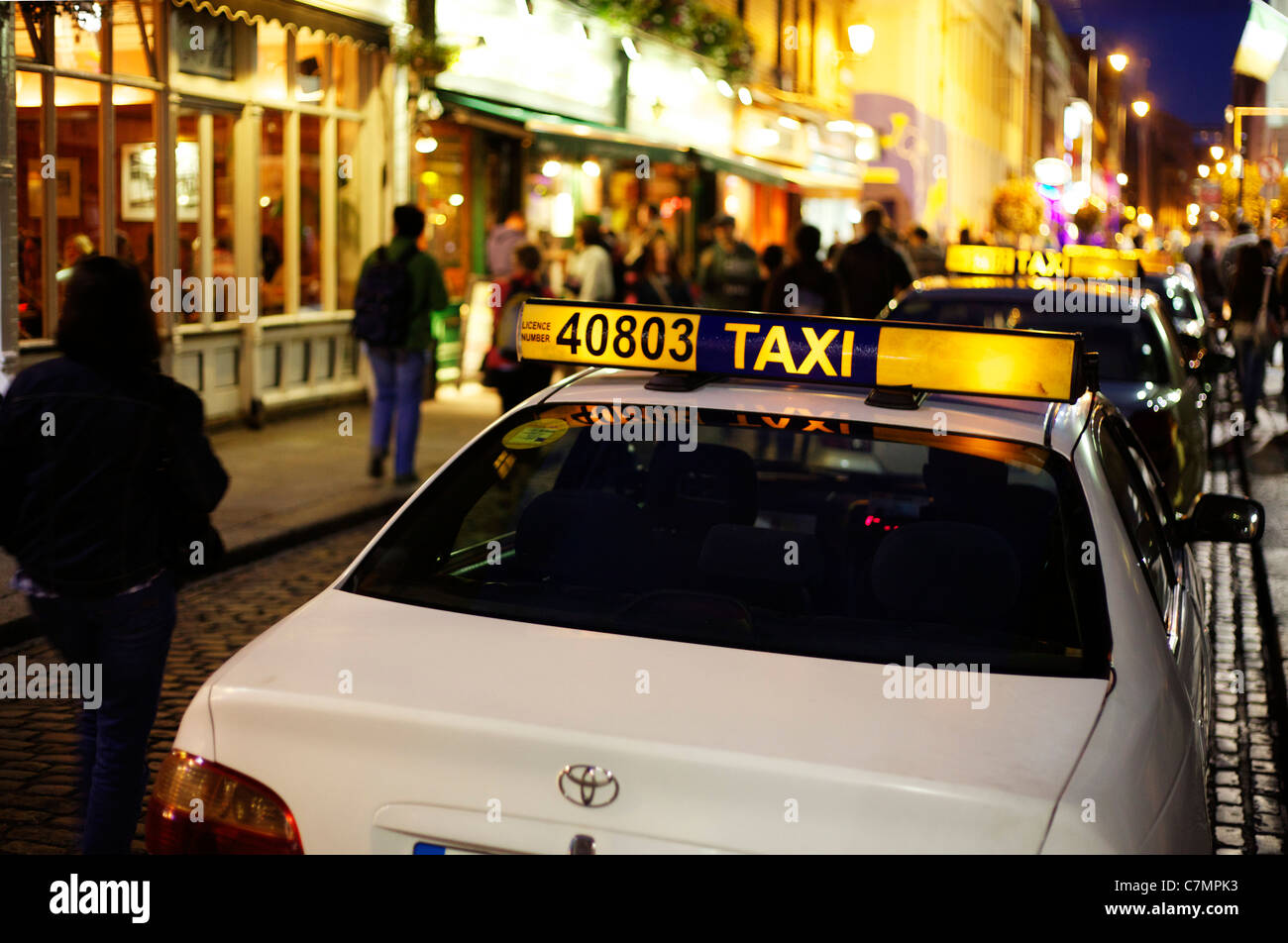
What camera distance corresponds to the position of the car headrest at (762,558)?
3680mm

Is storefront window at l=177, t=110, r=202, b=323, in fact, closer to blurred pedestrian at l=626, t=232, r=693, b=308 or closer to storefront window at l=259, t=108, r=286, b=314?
storefront window at l=259, t=108, r=286, b=314

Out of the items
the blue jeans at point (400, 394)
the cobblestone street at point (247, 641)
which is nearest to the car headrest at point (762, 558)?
the cobblestone street at point (247, 641)

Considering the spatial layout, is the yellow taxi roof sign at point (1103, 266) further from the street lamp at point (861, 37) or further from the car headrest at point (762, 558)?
the street lamp at point (861, 37)

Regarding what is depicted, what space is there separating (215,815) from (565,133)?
54.6ft

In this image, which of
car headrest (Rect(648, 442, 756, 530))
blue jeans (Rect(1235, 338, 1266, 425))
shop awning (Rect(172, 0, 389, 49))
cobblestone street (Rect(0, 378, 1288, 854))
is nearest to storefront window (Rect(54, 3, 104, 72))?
shop awning (Rect(172, 0, 389, 49))

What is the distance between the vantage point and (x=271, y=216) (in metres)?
15.7

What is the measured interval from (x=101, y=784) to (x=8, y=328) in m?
7.81

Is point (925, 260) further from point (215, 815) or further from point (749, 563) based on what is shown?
point (215, 815)

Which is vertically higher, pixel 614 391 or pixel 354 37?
pixel 354 37

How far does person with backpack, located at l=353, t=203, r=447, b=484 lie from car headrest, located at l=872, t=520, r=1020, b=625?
8.21 metres

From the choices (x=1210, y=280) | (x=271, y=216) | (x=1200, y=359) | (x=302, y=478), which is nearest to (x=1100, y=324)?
(x=1200, y=359)
